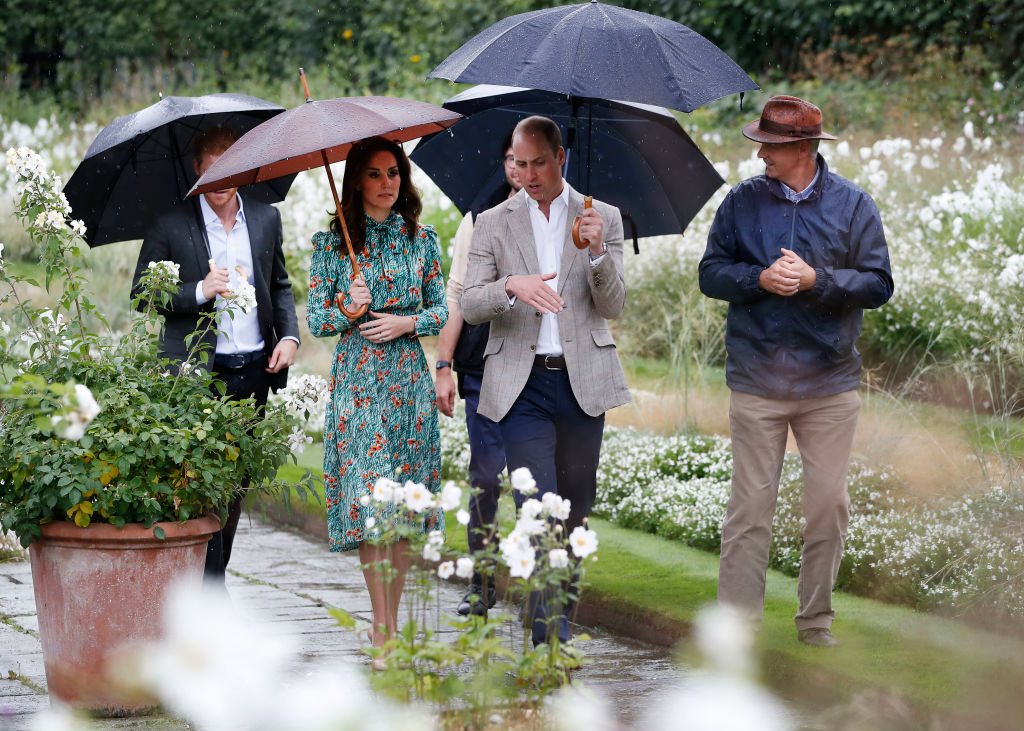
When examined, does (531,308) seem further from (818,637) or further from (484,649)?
(484,649)

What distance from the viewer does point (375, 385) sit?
514 cm

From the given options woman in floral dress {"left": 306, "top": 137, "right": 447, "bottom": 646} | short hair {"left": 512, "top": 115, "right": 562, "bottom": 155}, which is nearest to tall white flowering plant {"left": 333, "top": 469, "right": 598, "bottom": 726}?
woman in floral dress {"left": 306, "top": 137, "right": 447, "bottom": 646}

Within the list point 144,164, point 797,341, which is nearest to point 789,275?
point 797,341

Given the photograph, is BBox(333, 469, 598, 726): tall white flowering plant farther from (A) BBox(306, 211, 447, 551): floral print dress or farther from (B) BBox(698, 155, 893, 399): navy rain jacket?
(B) BBox(698, 155, 893, 399): navy rain jacket

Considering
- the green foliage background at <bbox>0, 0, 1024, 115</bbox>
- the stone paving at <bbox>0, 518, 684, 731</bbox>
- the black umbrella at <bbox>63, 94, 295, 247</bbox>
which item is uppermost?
the green foliage background at <bbox>0, 0, 1024, 115</bbox>

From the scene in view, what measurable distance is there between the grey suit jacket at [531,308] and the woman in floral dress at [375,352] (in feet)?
1.10

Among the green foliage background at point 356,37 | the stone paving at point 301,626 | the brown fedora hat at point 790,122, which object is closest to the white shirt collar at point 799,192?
the brown fedora hat at point 790,122

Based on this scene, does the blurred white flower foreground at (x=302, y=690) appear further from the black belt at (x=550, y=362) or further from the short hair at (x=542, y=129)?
the short hair at (x=542, y=129)

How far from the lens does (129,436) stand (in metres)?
4.29

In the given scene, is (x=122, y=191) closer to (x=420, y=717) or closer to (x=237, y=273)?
(x=237, y=273)

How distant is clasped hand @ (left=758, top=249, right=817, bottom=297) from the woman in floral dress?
1.30 meters

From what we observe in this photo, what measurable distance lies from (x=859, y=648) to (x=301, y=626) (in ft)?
7.71

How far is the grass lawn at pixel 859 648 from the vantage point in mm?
4402

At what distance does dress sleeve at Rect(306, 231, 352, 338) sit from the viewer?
5.12m
